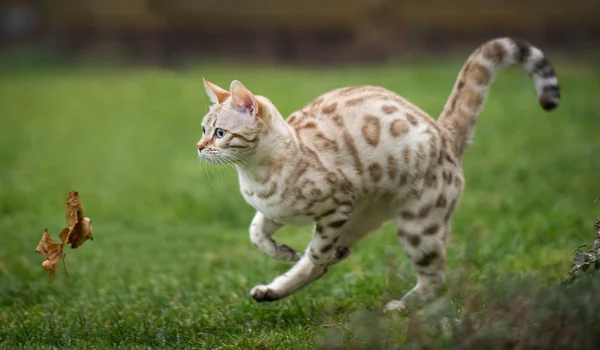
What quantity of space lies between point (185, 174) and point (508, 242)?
18.2ft

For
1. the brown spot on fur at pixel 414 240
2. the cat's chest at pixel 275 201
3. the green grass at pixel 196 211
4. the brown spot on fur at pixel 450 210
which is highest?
the cat's chest at pixel 275 201

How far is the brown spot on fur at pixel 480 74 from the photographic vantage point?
5.65 metres

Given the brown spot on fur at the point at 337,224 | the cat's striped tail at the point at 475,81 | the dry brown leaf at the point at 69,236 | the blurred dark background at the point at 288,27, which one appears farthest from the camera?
the blurred dark background at the point at 288,27

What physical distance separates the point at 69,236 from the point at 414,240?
2.07 m

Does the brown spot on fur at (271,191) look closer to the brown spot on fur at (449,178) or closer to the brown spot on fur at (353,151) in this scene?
the brown spot on fur at (353,151)

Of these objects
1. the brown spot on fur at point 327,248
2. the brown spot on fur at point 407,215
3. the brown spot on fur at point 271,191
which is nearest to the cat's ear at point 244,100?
the brown spot on fur at point 271,191

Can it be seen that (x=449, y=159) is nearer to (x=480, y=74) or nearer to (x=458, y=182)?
(x=458, y=182)

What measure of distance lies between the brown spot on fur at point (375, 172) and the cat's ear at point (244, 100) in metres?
0.81

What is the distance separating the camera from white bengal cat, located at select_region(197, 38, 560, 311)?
4953 mm

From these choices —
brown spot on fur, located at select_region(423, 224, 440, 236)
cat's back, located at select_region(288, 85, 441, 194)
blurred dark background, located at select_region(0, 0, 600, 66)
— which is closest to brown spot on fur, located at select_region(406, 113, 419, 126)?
cat's back, located at select_region(288, 85, 441, 194)

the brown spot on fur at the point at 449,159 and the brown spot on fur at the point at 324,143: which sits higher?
the brown spot on fur at the point at 324,143

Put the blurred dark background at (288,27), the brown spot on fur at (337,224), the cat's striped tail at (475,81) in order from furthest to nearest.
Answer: the blurred dark background at (288,27) → the cat's striped tail at (475,81) → the brown spot on fur at (337,224)

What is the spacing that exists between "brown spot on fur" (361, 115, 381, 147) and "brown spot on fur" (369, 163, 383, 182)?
13 centimetres

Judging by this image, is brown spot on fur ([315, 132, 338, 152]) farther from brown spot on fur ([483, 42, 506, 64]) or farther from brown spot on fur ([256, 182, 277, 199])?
brown spot on fur ([483, 42, 506, 64])
